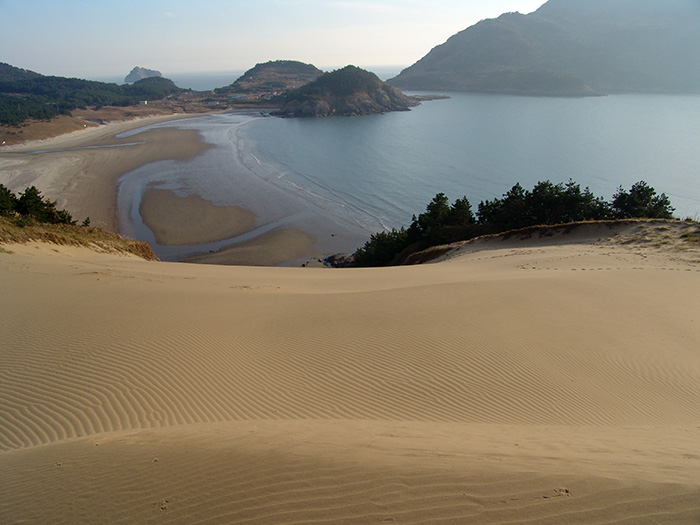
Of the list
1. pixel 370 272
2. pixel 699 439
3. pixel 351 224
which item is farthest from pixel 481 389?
pixel 351 224

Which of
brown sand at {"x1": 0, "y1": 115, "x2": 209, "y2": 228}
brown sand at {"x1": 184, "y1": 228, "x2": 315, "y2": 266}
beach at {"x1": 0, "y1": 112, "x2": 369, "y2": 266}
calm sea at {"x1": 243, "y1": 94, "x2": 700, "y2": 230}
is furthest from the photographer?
calm sea at {"x1": 243, "y1": 94, "x2": 700, "y2": 230}

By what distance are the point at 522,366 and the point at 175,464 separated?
6.53 meters

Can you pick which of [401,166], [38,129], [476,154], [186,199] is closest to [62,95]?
[38,129]

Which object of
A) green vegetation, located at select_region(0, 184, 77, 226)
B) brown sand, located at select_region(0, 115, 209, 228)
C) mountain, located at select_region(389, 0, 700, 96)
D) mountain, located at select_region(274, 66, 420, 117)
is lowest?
green vegetation, located at select_region(0, 184, 77, 226)

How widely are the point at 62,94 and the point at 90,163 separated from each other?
97361 mm

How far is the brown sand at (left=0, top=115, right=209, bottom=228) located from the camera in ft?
131

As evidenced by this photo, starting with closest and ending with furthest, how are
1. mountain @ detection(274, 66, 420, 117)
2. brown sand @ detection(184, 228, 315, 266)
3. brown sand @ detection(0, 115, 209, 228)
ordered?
brown sand @ detection(184, 228, 315, 266) < brown sand @ detection(0, 115, 209, 228) < mountain @ detection(274, 66, 420, 117)

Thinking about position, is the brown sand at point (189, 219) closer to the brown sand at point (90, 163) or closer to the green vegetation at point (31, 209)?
the brown sand at point (90, 163)

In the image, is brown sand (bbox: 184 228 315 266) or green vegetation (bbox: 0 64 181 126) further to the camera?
green vegetation (bbox: 0 64 181 126)

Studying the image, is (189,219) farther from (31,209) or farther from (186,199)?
(31,209)

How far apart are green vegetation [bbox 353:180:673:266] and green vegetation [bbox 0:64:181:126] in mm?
91497

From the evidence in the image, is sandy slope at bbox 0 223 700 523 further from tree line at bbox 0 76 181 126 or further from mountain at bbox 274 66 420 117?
mountain at bbox 274 66 420 117

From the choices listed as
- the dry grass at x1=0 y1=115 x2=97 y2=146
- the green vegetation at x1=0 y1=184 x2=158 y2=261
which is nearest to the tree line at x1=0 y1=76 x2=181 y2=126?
the dry grass at x1=0 y1=115 x2=97 y2=146

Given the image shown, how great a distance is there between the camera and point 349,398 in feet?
22.3
